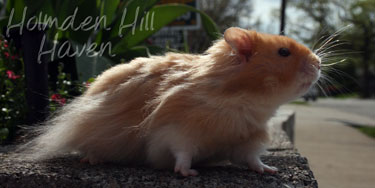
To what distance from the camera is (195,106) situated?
144cm

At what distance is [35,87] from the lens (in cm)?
223

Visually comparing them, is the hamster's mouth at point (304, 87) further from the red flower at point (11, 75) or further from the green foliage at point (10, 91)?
the red flower at point (11, 75)

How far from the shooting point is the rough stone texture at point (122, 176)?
4.64ft

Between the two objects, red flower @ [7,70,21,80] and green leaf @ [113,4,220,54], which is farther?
green leaf @ [113,4,220,54]

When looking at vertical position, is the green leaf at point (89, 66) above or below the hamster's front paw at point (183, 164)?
above

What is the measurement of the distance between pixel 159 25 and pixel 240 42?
1763 millimetres

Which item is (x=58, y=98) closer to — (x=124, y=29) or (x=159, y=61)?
(x=124, y=29)

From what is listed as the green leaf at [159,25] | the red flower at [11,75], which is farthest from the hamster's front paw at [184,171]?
the green leaf at [159,25]

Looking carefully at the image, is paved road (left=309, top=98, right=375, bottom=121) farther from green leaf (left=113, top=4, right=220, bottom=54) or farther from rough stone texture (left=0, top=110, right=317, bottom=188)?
rough stone texture (left=0, top=110, right=317, bottom=188)

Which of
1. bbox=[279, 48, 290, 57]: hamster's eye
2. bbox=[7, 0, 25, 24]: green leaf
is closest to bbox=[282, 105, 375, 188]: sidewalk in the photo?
bbox=[279, 48, 290, 57]: hamster's eye

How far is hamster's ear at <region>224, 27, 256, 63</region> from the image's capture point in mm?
1459

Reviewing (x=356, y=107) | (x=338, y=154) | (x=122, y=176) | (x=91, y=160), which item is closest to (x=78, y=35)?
(x=91, y=160)

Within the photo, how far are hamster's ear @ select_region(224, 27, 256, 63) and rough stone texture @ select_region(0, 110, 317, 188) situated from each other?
469 mm

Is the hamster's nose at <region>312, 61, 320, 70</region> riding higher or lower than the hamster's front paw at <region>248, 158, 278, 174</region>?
higher
